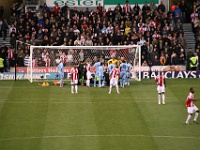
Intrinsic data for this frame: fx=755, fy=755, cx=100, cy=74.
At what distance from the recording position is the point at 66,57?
161 ft

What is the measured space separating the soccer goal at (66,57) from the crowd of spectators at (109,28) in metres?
1.60

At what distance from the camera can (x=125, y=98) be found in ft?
139

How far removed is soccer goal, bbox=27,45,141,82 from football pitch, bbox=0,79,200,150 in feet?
5.38

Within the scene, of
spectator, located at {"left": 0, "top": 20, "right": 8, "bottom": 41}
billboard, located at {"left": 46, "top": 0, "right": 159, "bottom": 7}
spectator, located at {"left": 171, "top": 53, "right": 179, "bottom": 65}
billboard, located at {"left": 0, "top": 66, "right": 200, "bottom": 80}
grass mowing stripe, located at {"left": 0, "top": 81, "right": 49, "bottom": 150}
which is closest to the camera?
grass mowing stripe, located at {"left": 0, "top": 81, "right": 49, "bottom": 150}

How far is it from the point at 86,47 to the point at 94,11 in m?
8.86

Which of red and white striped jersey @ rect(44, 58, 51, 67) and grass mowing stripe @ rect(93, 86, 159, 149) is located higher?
red and white striped jersey @ rect(44, 58, 51, 67)

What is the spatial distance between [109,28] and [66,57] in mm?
5798

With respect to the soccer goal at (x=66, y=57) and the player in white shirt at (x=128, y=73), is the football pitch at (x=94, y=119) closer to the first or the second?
the player in white shirt at (x=128, y=73)

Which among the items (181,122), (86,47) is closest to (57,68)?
(86,47)

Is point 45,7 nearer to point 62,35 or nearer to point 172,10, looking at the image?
point 62,35

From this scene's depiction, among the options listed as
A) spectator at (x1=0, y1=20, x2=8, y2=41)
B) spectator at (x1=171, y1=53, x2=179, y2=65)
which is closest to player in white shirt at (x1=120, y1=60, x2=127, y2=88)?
spectator at (x1=171, y1=53, x2=179, y2=65)

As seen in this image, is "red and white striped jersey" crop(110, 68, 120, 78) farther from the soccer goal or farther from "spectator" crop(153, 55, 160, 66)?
"spectator" crop(153, 55, 160, 66)

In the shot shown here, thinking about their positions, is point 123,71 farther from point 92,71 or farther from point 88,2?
point 88,2

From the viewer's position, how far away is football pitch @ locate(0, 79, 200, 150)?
3144 centimetres
